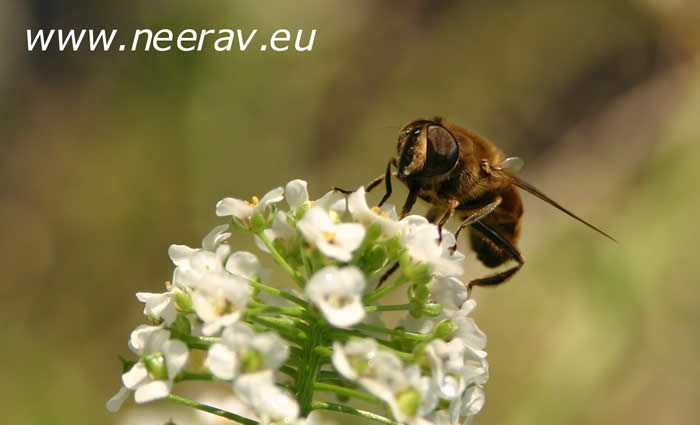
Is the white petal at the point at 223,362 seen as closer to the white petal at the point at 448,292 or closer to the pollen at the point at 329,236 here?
the pollen at the point at 329,236

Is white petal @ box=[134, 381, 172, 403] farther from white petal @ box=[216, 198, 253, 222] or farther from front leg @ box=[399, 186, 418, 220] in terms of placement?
front leg @ box=[399, 186, 418, 220]

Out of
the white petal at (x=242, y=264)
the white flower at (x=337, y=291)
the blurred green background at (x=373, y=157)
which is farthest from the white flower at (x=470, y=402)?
the blurred green background at (x=373, y=157)

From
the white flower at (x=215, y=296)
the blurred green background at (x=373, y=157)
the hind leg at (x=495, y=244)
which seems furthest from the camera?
the blurred green background at (x=373, y=157)

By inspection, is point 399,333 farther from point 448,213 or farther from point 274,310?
point 448,213

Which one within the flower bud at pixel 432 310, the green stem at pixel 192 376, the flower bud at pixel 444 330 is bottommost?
the green stem at pixel 192 376

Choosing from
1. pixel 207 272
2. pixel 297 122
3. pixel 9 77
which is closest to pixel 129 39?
pixel 9 77

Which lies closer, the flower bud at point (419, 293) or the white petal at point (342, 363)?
the white petal at point (342, 363)

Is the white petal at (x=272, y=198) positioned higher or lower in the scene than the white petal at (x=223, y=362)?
higher

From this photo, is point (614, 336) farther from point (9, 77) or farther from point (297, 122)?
point (9, 77)
